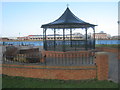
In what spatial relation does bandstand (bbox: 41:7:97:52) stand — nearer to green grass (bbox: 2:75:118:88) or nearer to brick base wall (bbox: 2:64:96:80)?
brick base wall (bbox: 2:64:96:80)

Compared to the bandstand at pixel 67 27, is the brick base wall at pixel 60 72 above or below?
below

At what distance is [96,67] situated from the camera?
6.78m

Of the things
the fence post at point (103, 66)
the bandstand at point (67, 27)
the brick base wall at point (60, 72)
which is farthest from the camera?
the bandstand at point (67, 27)

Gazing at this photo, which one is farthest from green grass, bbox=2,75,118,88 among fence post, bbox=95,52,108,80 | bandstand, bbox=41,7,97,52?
bandstand, bbox=41,7,97,52

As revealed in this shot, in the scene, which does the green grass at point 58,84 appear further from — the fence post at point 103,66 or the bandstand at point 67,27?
the bandstand at point 67,27

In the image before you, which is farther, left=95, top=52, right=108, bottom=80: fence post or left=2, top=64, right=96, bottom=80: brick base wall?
left=2, top=64, right=96, bottom=80: brick base wall

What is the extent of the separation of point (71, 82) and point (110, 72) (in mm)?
2257

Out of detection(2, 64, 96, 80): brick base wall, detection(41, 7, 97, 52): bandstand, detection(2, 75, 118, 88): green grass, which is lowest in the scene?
detection(2, 75, 118, 88): green grass

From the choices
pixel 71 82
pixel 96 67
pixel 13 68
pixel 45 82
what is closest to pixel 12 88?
pixel 45 82

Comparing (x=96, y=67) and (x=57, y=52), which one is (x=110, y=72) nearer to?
(x=96, y=67)

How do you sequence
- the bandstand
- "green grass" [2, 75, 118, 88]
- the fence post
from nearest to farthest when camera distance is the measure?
"green grass" [2, 75, 118, 88] → the fence post → the bandstand

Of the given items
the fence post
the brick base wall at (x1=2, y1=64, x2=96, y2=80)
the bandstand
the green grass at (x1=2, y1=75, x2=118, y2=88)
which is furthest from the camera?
the bandstand

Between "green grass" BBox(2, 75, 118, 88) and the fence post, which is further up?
the fence post

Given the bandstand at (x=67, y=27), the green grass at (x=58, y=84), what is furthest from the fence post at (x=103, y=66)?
the bandstand at (x=67, y=27)
